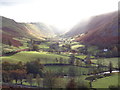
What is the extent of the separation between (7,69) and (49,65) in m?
31.0

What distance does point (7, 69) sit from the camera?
91.8 meters

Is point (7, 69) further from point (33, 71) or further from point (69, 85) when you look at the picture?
point (69, 85)

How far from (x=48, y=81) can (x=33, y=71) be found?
24820mm

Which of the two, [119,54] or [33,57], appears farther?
[119,54]

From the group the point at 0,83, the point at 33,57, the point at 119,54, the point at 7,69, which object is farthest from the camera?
the point at 119,54

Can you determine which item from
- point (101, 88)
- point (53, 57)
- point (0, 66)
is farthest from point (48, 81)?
point (53, 57)

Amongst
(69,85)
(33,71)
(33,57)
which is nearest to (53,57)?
(33,57)

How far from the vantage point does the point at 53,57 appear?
12862 cm

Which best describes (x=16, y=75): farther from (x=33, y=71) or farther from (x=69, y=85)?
(x=69, y=85)

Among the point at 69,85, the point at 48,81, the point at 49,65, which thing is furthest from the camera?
the point at 49,65

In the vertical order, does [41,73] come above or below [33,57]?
below

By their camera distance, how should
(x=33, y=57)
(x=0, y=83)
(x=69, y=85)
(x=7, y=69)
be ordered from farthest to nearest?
1. (x=33, y=57)
2. (x=7, y=69)
3. (x=0, y=83)
4. (x=69, y=85)

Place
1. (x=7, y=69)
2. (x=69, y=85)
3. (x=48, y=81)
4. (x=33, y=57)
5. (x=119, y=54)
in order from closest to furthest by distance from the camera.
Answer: (x=69, y=85)
(x=48, y=81)
(x=7, y=69)
(x=33, y=57)
(x=119, y=54)

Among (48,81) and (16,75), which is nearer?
(48,81)
